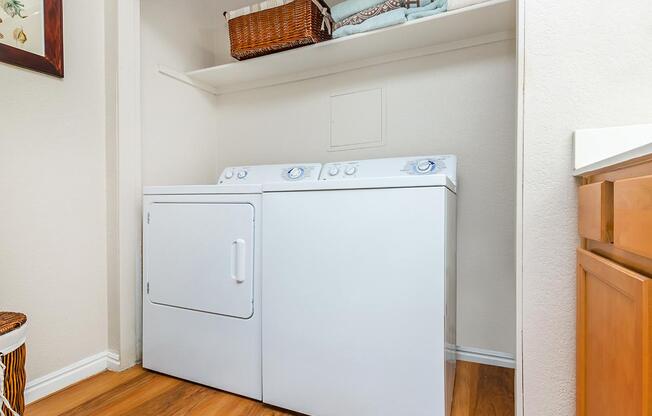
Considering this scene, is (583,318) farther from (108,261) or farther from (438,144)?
(108,261)

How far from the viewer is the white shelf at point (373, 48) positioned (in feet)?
5.08

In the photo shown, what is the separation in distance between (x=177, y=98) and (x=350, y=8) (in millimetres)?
1140

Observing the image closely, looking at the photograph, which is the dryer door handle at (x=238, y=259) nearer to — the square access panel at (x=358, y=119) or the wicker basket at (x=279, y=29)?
the square access panel at (x=358, y=119)

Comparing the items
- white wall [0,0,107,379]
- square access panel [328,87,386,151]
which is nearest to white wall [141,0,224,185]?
white wall [0,0,107,379]

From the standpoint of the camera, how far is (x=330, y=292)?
1293 millimetres

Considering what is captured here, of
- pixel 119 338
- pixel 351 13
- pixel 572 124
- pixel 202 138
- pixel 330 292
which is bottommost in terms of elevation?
pixel 119 338

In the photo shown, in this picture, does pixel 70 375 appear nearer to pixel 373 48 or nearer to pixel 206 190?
pixel 206 190

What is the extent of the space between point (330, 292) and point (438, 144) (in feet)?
3.32

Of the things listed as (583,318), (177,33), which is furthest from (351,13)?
(583,318)

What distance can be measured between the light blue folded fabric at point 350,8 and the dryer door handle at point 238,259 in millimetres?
1223

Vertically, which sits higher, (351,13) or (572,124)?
(351,13)

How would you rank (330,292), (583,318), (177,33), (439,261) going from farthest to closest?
(177,33) < (330,292) < (439,261) < (583,318)

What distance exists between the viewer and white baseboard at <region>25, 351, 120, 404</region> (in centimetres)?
146

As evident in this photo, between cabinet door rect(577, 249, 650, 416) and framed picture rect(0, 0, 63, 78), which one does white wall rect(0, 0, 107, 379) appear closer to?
framed picture rect(0, 0, 63, 78)
